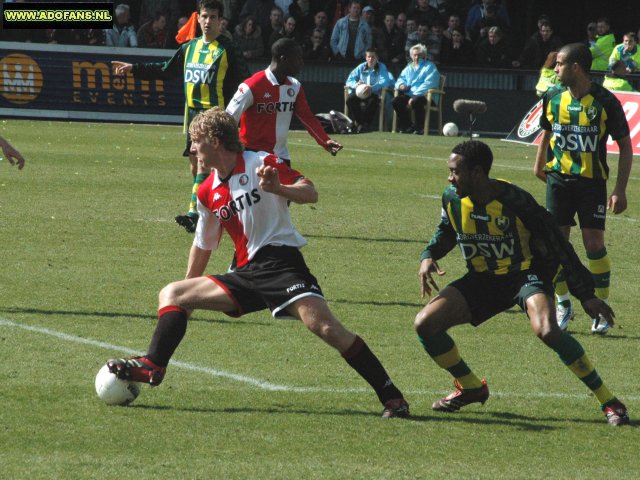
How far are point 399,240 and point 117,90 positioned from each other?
1664cm

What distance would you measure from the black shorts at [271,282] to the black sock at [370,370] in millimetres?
330

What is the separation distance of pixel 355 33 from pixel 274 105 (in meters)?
18.9

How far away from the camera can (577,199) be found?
9.91m

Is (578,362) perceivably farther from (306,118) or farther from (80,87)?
(80,87)

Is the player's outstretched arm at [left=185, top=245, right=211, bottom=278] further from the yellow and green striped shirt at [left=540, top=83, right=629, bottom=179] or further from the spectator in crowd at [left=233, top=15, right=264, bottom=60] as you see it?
the spectator in crowd at [left=233, top=15, right=264, bottom=60]

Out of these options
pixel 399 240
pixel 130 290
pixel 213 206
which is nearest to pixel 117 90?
pixel 399 240

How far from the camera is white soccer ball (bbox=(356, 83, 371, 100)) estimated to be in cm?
2817

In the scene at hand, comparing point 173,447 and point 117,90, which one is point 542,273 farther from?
point 117,90

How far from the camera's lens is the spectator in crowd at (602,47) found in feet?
94.9

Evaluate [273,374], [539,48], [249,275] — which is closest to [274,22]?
[539,48]

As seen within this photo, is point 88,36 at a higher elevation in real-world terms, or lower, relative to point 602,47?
lower

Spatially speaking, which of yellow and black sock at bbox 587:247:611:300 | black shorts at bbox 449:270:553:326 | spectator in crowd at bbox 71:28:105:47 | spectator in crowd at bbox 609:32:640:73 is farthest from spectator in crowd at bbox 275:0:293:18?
black shorts at bbox 449:270:553:326

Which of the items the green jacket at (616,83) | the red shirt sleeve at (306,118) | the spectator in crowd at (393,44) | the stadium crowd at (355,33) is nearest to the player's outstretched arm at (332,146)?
the red shirt sleeve at (306,118)

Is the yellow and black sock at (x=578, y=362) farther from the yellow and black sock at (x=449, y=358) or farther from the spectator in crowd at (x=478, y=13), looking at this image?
the spectator in crowd at (x=478, y=13)
